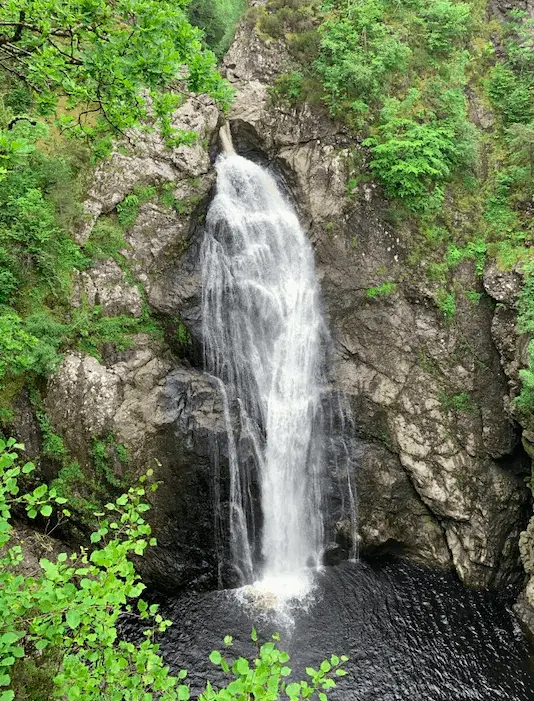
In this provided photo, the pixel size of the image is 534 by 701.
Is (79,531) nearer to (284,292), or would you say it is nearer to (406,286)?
(284,292)

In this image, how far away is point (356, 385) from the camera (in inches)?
538

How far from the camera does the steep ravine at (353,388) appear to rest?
1183cm

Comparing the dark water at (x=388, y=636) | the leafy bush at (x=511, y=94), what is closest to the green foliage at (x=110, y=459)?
the dark water at (x=388, y=636)

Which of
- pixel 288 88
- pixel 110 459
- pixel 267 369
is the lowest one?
pixel 110 459

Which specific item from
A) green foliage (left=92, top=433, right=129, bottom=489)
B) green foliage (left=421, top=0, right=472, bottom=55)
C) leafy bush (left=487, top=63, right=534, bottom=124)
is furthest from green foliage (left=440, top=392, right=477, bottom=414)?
green foliage (left=421, top=0, right=472, bottom=55)

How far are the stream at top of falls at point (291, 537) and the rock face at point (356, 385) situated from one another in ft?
1.65

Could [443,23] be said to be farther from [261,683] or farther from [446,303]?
[261,683]

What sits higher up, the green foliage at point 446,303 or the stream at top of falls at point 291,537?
the green foliage at point 446,303

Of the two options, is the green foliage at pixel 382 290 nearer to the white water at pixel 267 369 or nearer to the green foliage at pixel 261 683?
the white water at pixel 267 369

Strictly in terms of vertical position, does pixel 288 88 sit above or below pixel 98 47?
above

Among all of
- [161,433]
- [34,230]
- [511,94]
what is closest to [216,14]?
[511,94]

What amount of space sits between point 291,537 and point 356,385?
4.62 meters

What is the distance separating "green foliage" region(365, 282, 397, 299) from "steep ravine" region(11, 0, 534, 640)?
0.09 metres

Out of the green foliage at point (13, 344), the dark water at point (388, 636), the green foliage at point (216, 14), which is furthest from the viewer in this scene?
the green foliage at point (216, 14)
